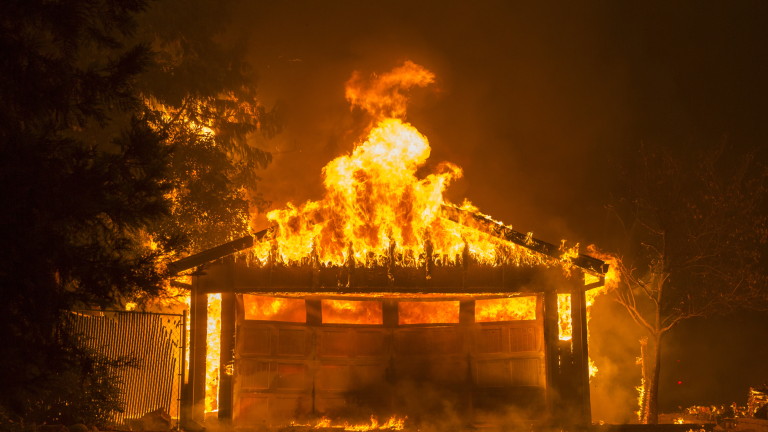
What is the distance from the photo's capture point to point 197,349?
14.2m

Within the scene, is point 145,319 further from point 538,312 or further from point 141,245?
point 538,312

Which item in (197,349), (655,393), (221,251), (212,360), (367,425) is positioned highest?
(221,251)

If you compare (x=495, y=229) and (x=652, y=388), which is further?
(x=652, y=388)

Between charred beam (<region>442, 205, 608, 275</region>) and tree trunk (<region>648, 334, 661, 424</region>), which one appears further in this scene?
tree trunk (<region>648, 334, 661, 424</region>)

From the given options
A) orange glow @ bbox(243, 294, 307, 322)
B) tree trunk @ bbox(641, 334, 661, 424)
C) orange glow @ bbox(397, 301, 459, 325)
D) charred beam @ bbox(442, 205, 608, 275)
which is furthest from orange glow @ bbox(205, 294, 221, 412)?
tree trunk @ bbox(641, 334, 661, 424)

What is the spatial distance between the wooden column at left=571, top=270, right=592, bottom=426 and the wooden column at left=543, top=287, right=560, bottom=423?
35cm

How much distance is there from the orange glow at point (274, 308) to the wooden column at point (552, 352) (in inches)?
219

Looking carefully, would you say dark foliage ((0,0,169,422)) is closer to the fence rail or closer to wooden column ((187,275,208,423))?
the fence rail

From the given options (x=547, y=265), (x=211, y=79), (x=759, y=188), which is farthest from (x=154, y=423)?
(x=759, y=188)

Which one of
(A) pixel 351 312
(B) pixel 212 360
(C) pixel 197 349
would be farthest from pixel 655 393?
(C) pixel 197 349

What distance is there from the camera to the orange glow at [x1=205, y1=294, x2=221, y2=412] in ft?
46.9

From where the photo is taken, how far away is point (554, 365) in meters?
14.7

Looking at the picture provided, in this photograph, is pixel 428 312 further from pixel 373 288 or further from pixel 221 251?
pixel 221 251

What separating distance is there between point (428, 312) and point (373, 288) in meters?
3.59
